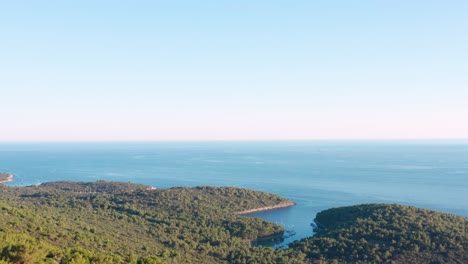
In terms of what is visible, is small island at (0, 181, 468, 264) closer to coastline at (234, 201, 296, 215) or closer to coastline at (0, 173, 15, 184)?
coastline at (234, 201, 296, 215)

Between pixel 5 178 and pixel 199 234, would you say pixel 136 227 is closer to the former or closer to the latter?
pixel 199 234

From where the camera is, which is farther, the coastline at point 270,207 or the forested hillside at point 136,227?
the coastline at point 270,207

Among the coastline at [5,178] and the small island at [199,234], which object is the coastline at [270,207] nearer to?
the small island at [199,234]

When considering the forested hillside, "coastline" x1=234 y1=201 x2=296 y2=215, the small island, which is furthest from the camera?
"coastline" x1=234 y1=201 x2=296 y2=215

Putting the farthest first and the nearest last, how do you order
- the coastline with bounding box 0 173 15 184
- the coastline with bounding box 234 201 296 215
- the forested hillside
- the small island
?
the coastline with bounding box 0 173 15 184 → the coastline with bounding box 234 201 296 215 → the small island → the forested hillside

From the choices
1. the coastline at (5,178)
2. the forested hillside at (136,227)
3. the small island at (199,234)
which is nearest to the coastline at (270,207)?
the forested hillside at (136,227)

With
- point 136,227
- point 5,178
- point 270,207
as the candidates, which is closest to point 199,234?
point 136,227

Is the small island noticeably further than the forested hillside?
Yes

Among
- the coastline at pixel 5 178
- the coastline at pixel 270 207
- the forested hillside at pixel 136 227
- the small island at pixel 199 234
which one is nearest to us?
the forested hillside at pixel 136 227

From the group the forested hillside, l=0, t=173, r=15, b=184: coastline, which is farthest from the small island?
l=0, t=173, r=15, b=184: coastline
